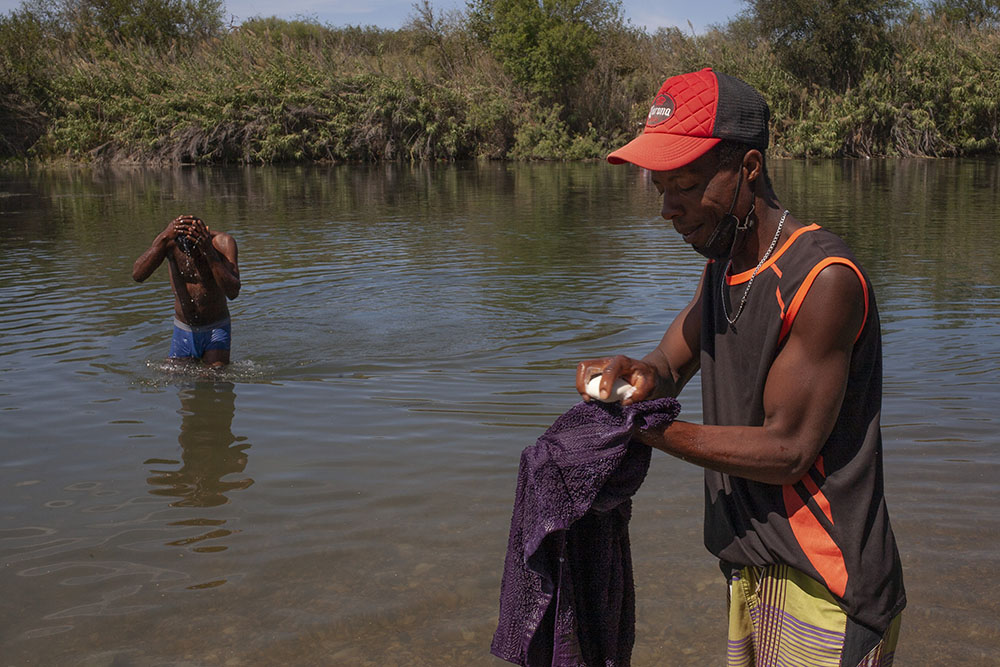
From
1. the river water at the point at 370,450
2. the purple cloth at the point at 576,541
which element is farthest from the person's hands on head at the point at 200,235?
the purple cloth at the point at 576,541

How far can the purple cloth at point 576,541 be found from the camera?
6.81 ft

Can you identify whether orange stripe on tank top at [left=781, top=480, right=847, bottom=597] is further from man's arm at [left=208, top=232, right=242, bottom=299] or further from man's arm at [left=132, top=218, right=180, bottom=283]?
man's arm at [left=132, top=218, right=180, bottom=283]

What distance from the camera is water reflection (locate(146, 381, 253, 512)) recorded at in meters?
5.38

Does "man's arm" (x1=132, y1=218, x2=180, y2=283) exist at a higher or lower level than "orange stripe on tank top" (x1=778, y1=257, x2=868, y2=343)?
lower

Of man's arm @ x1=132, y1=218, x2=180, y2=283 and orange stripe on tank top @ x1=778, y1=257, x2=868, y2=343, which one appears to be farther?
man's arm @ x1=132, y1=218, x2=180, y2=283

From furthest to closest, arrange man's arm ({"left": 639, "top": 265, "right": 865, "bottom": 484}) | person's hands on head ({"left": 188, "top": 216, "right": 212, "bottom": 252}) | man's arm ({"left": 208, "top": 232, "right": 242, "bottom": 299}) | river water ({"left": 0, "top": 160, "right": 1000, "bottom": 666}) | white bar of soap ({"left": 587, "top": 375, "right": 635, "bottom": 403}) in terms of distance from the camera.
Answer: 1. man's arm ({"left": 208, "top": 232, "right": 242, "bottom": 299})
2. person's hands on head ({"left": 188, "top": 216, "right": 212, "bottom": 252})
3. river water ({"left": 0, "top": 160, "right": 1000, "bottom": 666})
4. white bar of soap ({"left": 587, "top": 375, "right": 635, "bottom": 403})
5. man's arm ({"left": 639, "top": 265, "right": 865, "bottom": 484})

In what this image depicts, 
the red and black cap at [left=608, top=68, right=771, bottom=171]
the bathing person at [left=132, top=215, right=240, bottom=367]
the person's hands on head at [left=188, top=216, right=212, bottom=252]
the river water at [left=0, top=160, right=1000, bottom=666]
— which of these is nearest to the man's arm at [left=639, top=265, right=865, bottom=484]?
the red and black cap at [left=608, top=68, right=771, bottom=171]

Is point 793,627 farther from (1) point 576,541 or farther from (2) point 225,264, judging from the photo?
(2) point 225,264

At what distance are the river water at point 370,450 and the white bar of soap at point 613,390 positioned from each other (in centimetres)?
185

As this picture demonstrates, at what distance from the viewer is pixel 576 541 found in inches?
90.9

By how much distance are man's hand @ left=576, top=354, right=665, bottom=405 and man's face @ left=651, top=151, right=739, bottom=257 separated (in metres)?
0.31

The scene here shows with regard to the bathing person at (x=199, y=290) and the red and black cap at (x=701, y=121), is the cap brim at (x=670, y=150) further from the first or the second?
the bathing person at (x=199, y=290)

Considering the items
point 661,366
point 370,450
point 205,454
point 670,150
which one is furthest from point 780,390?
point 205,454

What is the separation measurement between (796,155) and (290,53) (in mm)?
22458
